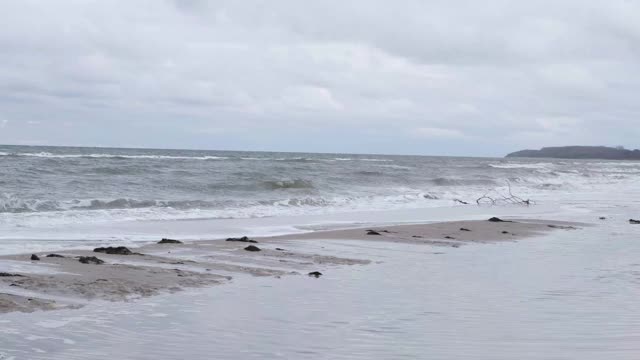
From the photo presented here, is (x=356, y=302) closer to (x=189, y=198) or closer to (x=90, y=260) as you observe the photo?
(x=90, y=260)

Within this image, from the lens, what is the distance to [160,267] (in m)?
9.98

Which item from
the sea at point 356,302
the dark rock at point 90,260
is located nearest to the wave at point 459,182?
the sea at point 356,302

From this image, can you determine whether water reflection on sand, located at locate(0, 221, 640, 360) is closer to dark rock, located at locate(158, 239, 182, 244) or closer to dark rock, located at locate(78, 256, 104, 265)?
dark rock, located at locate(78, 256, 104, 265)

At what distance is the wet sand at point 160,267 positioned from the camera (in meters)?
7.90

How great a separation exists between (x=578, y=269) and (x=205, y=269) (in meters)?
4.40

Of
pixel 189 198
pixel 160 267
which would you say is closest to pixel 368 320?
pixel 160 267

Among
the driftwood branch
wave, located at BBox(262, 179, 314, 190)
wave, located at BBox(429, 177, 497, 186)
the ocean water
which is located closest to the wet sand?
the ocean water

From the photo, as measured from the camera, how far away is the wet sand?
7.90 m

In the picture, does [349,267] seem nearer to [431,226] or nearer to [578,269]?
[578,269]

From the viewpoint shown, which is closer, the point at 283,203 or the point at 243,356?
the point at 243,356

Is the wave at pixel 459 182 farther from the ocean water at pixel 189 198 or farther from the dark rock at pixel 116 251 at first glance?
the dark rock at pixel 116 251

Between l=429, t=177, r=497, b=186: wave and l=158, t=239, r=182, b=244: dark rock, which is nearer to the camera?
l=158, t=239, r=182, b=244: dark rock

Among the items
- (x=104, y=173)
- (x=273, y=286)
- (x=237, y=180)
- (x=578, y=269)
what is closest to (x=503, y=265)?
(x=578, y=269)

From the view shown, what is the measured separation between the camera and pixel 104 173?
111 ft
